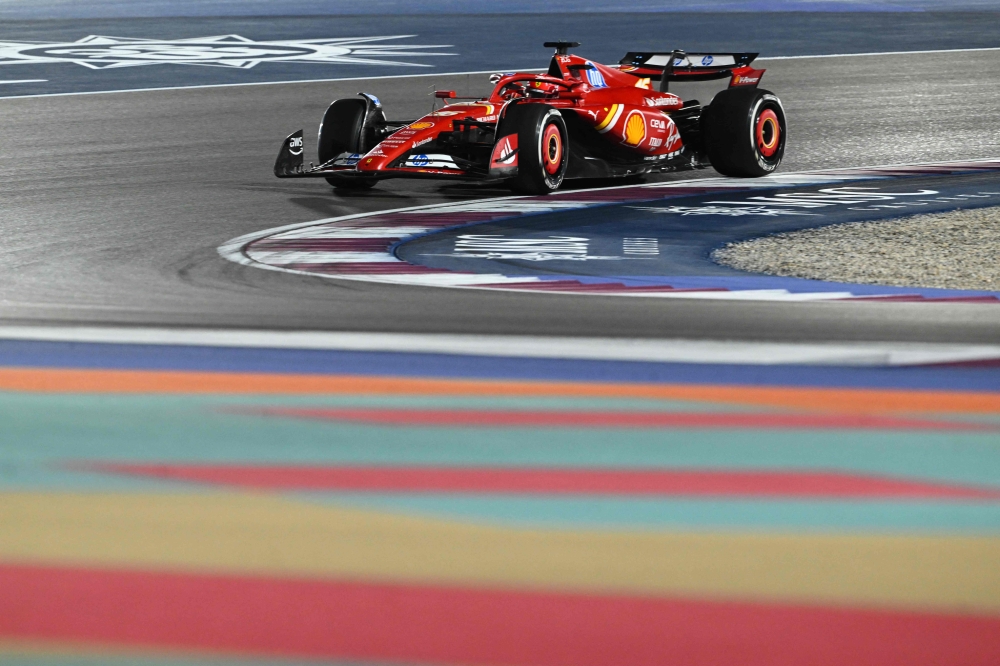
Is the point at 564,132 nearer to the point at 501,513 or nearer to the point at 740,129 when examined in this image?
the point at 740,129

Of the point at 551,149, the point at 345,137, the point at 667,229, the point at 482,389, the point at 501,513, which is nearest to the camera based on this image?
the point at 501,513

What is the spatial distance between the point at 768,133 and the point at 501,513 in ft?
25.9

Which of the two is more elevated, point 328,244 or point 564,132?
point 564,132

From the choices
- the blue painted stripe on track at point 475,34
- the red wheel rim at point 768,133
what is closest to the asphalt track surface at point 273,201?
the red wheel rim at point 768,133

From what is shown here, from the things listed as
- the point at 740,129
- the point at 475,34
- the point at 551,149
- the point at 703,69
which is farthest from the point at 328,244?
the point at 475,34

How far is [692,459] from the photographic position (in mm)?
3168

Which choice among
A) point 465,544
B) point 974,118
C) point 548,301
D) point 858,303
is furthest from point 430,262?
point 974,118

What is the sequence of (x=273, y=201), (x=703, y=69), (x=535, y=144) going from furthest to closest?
(x=703, y=69) < (x=273, y=201) < (x=535, y=144)

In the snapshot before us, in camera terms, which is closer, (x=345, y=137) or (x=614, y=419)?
(x=614, y=419)

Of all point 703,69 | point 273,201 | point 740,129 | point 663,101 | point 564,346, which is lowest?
point 273,201

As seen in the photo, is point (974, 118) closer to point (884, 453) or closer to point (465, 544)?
point (884, 453)

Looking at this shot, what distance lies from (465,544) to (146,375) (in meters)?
1.69

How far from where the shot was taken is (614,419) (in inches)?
138

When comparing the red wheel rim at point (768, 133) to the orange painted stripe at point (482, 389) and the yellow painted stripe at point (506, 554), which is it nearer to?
the orange painted stripe at point (482, 389)
